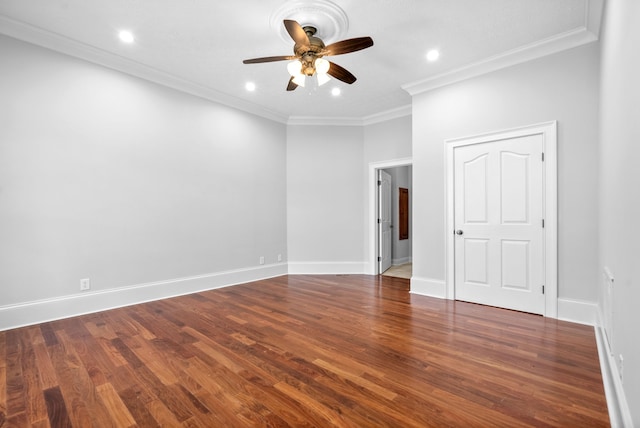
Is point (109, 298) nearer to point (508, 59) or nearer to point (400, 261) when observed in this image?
point (508, 59)

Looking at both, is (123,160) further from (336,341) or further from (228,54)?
(336,341)

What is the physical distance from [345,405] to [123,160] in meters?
3.89

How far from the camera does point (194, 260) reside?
4.66m

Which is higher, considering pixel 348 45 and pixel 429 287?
pixel 348 45

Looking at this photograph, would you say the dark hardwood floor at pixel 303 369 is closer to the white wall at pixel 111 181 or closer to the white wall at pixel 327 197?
the white wall at pixel 111 181

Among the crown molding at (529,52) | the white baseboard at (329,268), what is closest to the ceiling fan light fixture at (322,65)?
the crown molding at (529,52)

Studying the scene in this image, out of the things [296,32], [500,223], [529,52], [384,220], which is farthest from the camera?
[384,220]

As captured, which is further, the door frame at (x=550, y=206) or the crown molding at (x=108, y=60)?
the door frame at (x=550, y=206)

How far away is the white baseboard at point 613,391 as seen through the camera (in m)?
1.55

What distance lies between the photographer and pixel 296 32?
2666 mm

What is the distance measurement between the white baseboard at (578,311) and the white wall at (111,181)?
441 cm

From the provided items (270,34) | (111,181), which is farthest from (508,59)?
(111,181)

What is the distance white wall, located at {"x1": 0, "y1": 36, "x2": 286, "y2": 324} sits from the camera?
3.20 metres

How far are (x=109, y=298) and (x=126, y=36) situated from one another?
121 inches
